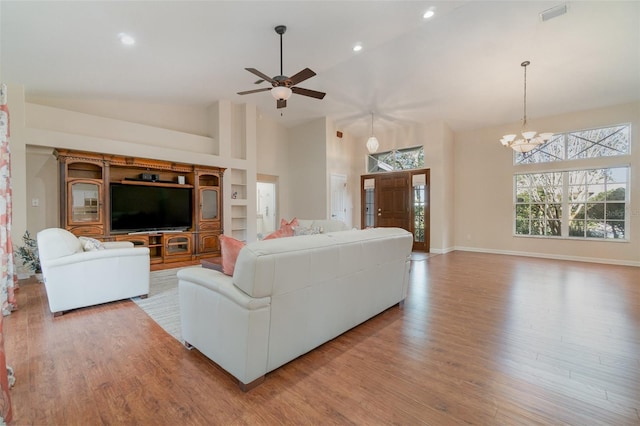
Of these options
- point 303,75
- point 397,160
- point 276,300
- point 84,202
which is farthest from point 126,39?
point 397,160

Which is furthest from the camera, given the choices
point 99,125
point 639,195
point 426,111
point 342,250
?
point 426,111

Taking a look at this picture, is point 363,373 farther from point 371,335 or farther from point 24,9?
point 24,9

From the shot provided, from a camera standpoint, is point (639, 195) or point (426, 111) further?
point (426, 111)

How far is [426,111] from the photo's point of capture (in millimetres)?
6582

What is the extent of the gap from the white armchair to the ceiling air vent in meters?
6.07

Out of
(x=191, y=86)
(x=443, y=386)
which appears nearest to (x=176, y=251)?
(x=191, y=86)

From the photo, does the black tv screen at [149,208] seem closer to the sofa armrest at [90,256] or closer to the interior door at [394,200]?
the sofa armrest at [90,256]

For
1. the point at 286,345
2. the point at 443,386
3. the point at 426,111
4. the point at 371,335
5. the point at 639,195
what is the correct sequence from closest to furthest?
the point at 443,386
the point at 286,345
the point at 371,335
the point at 639,195
the point at 426,111

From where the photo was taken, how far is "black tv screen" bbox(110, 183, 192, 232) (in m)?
5.07

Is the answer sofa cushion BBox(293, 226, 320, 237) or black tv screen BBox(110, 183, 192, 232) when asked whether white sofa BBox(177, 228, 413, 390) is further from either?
black tv screen BBox(110, 183, 192, 232)

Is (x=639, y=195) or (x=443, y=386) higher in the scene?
(x=639, y=195)

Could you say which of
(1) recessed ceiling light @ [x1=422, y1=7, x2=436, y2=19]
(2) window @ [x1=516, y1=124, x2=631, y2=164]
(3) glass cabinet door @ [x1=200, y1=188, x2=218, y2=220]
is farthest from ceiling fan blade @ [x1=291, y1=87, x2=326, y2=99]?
(2) window @ [x1=516, y1=124, x2=631, y2=164]

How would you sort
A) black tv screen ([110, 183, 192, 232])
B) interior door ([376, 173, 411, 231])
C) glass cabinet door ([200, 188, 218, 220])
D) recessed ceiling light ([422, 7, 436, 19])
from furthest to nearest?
interior door ([376, 173, 411, 231]) < glass cabinet door ([200, 188, 218, 220]) < black tv screen ([110, 183, 192, 232]) < recessed ceiling light ([422, 7, 436, 19])

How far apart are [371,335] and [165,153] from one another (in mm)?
5349
